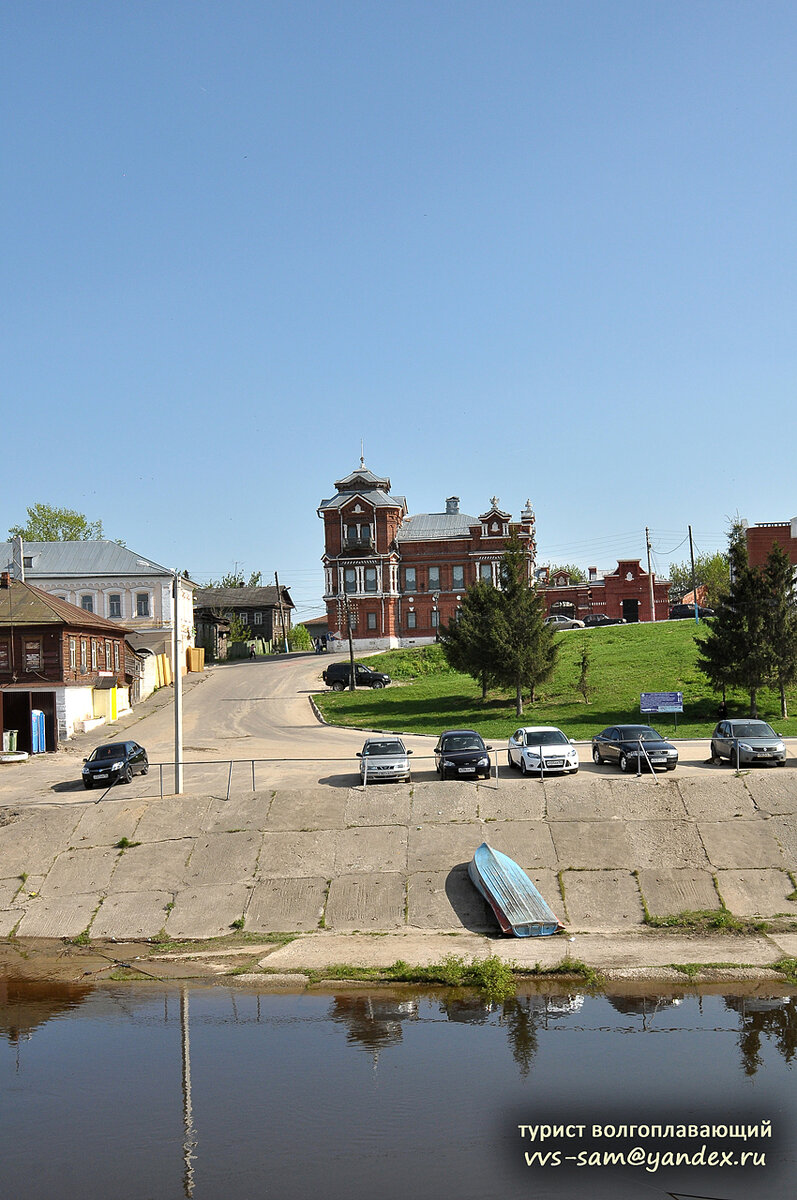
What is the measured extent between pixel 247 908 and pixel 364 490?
74686mm

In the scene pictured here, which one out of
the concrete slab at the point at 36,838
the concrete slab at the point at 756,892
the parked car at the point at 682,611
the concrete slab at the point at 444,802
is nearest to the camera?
the concrete slab at the point at 756,892

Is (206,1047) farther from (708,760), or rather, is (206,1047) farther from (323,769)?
(708,760)

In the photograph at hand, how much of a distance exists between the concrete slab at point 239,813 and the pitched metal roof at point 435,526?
66465mm

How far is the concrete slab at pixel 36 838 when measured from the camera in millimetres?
26781

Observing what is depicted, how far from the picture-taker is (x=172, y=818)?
92.9 feet

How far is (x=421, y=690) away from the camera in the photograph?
63438 mm

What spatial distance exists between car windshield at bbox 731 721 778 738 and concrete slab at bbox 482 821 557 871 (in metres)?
9.92

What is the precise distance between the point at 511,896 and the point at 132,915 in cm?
937

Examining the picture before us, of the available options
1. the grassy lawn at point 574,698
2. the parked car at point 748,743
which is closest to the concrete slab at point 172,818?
the parked car at point 748,743

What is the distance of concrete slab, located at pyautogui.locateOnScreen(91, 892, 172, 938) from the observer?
24094 millimetres

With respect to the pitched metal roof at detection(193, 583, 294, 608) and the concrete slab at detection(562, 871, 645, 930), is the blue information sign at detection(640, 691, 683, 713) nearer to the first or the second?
the concrete slab at detection(562, 871, 645, 930)

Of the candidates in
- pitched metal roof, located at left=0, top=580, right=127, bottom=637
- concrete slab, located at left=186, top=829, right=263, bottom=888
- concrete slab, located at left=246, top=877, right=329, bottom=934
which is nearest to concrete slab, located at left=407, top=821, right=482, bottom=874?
concrete slab, located at left=246, top=877, right=329, bottom=934

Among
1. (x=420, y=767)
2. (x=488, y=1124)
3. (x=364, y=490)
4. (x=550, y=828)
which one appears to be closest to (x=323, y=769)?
(x=420, y=767)

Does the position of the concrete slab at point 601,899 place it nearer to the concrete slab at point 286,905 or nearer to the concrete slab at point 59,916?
the concrete slab at point 286,905
